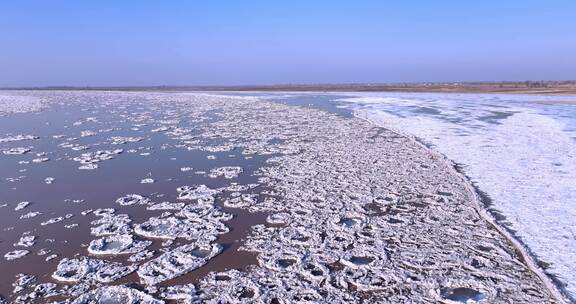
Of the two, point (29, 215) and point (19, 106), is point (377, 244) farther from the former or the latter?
point (19, 106)

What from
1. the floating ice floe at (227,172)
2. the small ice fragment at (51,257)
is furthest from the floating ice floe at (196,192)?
the small ice fragment at (51,257)

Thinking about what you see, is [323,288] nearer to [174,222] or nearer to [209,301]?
[209,301]

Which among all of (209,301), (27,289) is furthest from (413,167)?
(27,289)

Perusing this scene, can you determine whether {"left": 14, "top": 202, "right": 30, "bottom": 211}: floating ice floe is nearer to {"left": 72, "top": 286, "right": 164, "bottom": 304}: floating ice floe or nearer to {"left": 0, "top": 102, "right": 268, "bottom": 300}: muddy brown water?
{"left": 0, "top": 102, "right": 268, "bottom": 300}: muddy brown water

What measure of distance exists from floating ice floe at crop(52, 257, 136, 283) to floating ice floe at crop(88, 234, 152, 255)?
0.23 meters

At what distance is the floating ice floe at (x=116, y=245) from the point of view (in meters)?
4.70

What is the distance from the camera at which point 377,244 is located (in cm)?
492

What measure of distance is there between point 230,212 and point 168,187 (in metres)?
1.72

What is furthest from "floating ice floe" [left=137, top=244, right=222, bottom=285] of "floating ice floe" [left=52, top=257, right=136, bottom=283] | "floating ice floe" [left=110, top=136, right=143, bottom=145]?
"floating ice floe" [left=110, top=136, right=143, bottom=145]

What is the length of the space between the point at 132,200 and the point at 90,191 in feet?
3.17

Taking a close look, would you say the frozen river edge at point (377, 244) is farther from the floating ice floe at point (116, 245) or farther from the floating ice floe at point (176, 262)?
the floating ice floe at point (116, 245)

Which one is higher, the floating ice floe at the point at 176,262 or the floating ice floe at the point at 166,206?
the floating ice floe at the point at 166,206

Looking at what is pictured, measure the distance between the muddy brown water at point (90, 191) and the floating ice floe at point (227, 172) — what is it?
17 centimetres

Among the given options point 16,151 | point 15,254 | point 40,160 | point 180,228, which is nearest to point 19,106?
point 16,151
